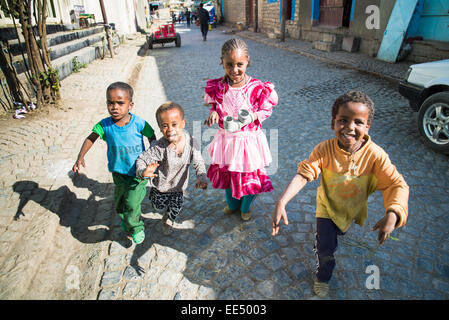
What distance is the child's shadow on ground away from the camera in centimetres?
292

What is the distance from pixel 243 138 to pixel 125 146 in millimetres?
1068

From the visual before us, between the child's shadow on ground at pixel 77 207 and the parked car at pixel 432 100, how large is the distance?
456 cm

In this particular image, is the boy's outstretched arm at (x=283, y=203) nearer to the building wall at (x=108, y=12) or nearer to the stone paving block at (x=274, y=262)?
the stone paving block at (x=274, y=262)

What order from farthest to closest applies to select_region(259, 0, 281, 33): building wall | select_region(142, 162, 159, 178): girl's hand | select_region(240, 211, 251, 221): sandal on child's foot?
select_region(259, 0, 281, 33): building wall < select_region(240, 211, 251, 221): sandal on child's foot < select_region(142, 162, 159, 178): girl's hand

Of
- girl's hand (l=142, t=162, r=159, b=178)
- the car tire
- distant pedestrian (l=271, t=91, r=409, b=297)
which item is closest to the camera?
distant pedestrian (l=271, t=91, r=409, b=297)

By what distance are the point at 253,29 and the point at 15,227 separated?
2220 centimetres

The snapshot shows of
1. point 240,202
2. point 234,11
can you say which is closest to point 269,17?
point 234,11

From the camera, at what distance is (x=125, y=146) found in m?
2.48

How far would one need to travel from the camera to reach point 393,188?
1.70 metres

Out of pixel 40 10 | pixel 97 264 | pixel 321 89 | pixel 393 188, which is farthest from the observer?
pixel 321 89

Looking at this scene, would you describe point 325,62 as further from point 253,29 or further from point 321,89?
point 253,29

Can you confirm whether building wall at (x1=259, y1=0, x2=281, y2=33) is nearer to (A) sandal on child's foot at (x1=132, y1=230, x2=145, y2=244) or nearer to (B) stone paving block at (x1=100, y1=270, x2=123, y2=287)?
→ (A) sandal on child's foot at (x1=132, y1=230, x2=145, y2=244)

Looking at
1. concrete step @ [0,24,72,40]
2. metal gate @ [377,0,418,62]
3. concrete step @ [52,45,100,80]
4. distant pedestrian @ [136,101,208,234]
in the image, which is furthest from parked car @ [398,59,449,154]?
concrete step @ [0,24,72,40]
